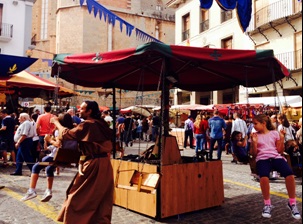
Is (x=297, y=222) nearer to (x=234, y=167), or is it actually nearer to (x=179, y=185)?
(x=179, y=185)

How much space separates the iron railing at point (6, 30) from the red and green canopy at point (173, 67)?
20814 mm

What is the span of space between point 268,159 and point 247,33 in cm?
1721

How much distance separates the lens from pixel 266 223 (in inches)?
187

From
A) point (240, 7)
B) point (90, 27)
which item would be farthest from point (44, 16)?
point (240, 7)

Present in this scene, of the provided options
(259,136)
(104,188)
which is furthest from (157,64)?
(104,188)

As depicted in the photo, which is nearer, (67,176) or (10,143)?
(67,176)

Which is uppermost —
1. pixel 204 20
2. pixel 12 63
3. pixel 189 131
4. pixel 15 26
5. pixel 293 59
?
pixel 204 20

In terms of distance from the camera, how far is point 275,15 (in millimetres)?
19000

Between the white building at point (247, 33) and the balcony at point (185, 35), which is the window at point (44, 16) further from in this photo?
the balcony at point (185, 35)

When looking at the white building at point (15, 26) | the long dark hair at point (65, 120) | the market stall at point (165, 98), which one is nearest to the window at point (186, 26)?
the white building at point (15, 26)

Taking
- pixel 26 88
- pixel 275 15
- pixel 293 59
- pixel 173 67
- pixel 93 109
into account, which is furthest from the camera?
pixel 275 15

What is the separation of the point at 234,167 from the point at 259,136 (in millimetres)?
5281

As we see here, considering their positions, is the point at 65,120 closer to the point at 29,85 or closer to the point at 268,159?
the point at 268,159

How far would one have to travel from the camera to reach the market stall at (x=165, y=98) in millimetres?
4648
